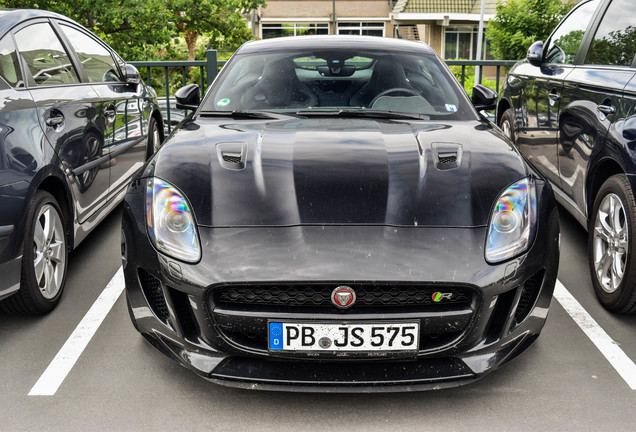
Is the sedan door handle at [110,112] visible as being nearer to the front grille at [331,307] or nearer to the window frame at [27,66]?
the window frame at [27,66]

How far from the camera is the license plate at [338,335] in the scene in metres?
2.58

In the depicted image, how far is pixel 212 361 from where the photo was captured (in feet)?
8.86

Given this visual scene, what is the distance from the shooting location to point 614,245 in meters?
3.71

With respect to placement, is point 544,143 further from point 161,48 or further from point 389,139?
point 161,48

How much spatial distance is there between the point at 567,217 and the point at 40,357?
4.13m

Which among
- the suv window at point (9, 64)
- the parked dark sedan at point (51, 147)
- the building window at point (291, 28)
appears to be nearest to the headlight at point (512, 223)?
the parked dark sedan at point (51, 147)

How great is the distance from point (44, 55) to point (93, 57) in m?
0.97

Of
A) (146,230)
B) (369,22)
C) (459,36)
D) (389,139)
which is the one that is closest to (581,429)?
(389,139)

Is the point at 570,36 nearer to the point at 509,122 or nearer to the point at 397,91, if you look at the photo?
the point at 509,122

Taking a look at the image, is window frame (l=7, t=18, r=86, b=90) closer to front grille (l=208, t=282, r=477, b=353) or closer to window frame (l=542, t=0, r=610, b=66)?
front grille (l=208, t=282, r=477, b=353)

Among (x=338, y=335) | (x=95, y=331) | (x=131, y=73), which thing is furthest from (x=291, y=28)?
(x=338, y=335)

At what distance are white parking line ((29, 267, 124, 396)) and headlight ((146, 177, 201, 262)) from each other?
81 cm

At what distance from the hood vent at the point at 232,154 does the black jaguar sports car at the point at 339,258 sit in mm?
10

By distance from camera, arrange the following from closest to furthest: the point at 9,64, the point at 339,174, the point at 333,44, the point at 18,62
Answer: the point at 339,174 < the point at 9,64 < the point at 18,62 < the point at 333,44
